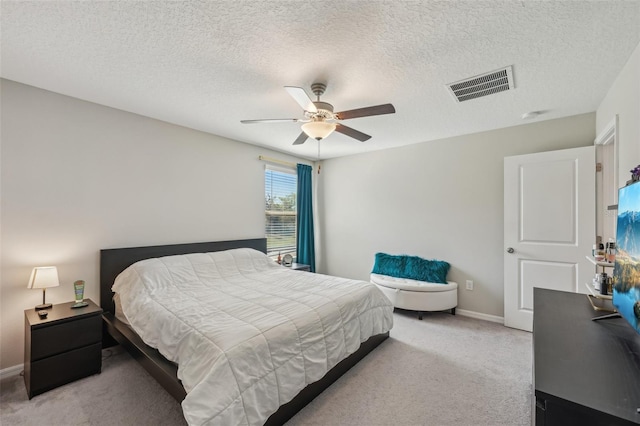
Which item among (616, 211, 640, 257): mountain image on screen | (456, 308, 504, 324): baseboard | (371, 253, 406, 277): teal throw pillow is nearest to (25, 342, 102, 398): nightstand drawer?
(371, 253, 406, 277): teal throw pillow

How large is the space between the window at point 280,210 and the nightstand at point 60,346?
2.55 m

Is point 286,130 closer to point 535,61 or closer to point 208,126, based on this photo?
point 208,126

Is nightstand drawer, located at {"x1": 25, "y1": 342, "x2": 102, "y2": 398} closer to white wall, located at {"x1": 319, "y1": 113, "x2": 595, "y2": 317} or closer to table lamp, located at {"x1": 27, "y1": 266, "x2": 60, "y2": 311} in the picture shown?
table lamp, located at {"x1": 27, "y1": 266, "x2": 60, "y2": 311}

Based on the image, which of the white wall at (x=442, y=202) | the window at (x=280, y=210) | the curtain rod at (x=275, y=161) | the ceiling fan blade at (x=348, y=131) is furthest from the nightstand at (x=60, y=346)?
the white wall at (x=442, y=202)

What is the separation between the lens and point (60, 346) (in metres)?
2.15

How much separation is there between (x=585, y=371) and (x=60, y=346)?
328 cm

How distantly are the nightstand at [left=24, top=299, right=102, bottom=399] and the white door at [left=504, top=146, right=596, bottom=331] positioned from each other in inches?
172

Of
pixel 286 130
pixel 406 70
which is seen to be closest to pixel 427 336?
pixel 406 70

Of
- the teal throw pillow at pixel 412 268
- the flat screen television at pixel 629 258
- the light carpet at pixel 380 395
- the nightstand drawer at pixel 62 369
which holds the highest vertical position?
the flat screen television at pixel 629 258

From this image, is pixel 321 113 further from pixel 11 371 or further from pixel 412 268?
pixel 11 371

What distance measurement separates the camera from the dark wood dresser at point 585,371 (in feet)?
2.63

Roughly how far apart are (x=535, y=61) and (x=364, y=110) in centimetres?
131

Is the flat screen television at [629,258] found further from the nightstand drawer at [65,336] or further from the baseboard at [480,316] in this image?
the nightstand drawer at [65,336]

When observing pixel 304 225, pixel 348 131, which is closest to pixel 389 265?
pixel 304 225
